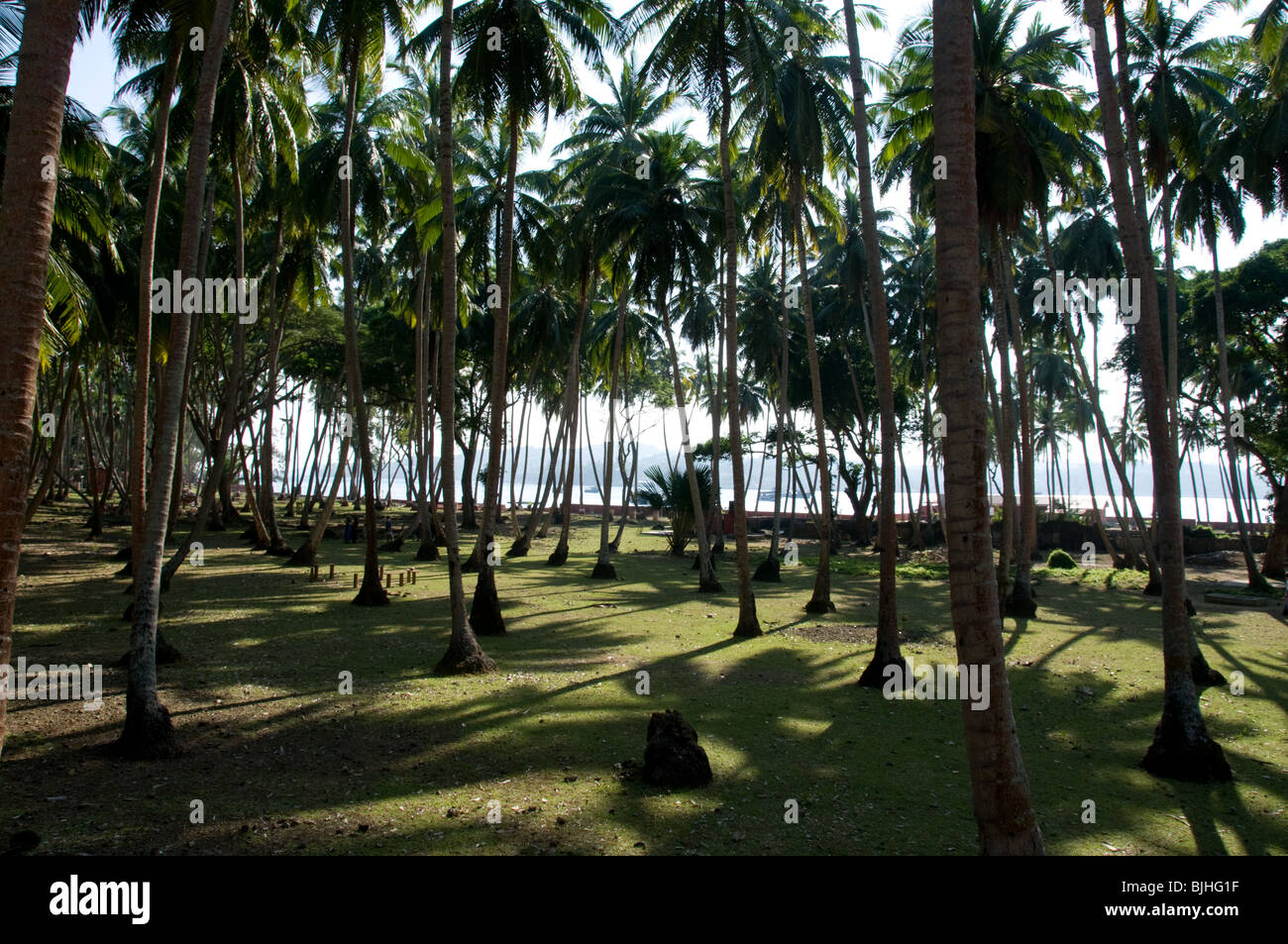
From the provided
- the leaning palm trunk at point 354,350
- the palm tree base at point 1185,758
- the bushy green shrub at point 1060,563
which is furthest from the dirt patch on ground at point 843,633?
the bushy green shrub at point 1060,563

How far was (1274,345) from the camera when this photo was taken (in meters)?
26.3

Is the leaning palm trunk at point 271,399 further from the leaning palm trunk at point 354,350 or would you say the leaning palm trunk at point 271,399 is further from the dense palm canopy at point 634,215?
Answer: the leaning palm trunk at point 354,350

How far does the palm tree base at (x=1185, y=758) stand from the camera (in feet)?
24.7

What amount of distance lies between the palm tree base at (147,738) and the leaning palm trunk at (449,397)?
3.88 meters

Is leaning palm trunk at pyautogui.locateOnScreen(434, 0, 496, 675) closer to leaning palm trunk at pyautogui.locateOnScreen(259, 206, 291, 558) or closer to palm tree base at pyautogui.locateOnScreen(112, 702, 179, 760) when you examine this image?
palm tree base at pyautogui.locateOnScreen(112, 702, 179, 760)

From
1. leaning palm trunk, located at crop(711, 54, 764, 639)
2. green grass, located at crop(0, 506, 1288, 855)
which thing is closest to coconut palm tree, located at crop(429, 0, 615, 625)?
green grass, located at crop(0, 506, 1288, 855)

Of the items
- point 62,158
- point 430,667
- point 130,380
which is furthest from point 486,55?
point 130,380

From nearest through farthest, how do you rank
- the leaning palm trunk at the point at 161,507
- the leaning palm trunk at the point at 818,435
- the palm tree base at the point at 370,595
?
the leaning palm trunk at the point at 161,507, the palm tree base at the point at 370,595, the leaning palm trunk at the point at 818,435

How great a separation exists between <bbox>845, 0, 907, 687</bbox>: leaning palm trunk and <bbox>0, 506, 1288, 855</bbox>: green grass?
0.79 metres

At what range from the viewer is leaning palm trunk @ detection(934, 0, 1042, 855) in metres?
4.43

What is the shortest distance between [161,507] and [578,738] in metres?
4.96

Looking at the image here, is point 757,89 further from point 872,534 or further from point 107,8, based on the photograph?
point 872,534

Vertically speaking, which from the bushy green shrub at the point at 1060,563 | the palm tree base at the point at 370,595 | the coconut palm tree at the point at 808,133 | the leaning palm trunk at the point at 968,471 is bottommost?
the bushy green shrub at the point at 1060,563
